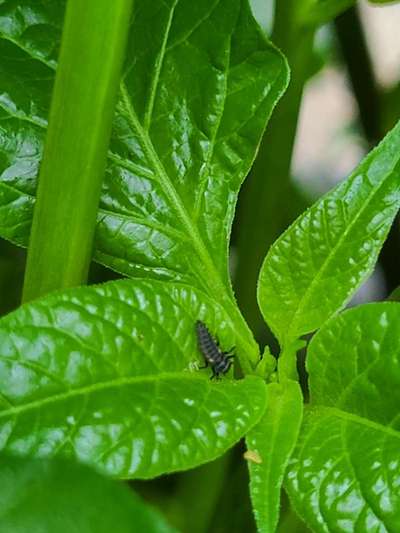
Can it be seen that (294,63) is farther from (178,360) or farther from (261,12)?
(261,12)

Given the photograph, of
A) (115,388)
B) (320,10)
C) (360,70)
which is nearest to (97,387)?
(115,388)

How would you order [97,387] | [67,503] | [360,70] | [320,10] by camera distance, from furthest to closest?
[360,70]
[320,10]
[97,387]
[67,503]

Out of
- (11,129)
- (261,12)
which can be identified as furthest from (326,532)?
(261,12)

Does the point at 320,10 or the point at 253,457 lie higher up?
the point at 320,10

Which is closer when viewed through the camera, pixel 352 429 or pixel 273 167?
pixel 352 429

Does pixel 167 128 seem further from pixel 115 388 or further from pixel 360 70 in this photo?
pixel 360 70

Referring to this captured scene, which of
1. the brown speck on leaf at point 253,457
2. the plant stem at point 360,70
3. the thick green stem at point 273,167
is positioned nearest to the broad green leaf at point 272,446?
the brown speck on leaf at point 253,457

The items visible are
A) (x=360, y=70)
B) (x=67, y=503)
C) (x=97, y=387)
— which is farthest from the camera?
(x=360, y=70)

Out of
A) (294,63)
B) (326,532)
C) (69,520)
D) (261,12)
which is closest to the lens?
(69,520)
